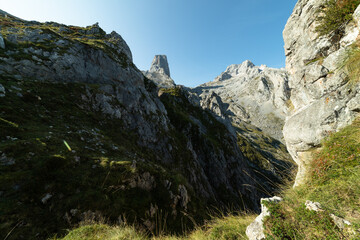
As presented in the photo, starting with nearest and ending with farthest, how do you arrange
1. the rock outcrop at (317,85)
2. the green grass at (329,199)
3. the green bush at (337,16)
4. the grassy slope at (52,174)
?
the green grass at (329,199)
the grassy slope at (52,174)
the rock outcrop at (317,85)
the green bush at (337,16)

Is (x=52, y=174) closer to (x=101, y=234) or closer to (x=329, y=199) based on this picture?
(x=101, y=234)

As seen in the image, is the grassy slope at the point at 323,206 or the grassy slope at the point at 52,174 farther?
the grassy slope at the point at 52,174

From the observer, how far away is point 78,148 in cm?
1120

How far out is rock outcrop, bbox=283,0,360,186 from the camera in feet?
28.1

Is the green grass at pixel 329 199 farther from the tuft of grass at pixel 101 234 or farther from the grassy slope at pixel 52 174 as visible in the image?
the grassy slope at pixel 52 174

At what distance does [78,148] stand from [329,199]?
1530 cm

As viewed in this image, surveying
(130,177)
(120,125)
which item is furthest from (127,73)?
(130,177)

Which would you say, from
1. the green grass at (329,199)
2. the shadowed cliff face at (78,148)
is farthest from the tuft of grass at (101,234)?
the green grass at (329,199)

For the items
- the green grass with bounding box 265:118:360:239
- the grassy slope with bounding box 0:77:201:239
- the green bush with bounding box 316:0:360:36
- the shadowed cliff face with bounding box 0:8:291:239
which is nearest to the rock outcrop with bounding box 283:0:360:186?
the green bush with bounding box 316:0:360:36

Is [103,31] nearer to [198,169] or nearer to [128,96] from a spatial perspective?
[128,96]

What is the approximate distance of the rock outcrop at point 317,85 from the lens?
8.56 meters

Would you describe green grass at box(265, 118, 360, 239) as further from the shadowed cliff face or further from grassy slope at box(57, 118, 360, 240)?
the shadowed cliff face

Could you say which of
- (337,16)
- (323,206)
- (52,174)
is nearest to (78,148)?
(52,174)

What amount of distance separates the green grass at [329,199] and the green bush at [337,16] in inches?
357
